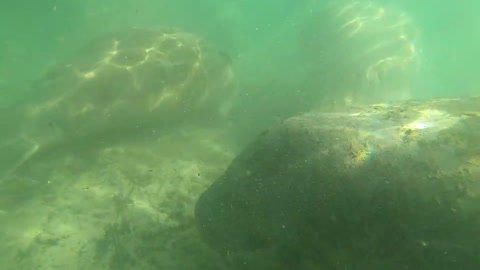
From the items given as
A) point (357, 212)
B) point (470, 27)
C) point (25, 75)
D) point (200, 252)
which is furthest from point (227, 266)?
point (470, 27)

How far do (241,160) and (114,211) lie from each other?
2.54 meters

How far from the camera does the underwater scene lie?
3613mm

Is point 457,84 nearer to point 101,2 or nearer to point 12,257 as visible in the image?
point 101,2

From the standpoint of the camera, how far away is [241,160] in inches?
197

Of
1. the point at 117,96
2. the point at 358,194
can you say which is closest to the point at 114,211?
the point at 117,96

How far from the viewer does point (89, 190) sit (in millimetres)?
6488

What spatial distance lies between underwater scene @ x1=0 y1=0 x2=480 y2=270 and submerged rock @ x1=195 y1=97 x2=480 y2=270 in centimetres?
2

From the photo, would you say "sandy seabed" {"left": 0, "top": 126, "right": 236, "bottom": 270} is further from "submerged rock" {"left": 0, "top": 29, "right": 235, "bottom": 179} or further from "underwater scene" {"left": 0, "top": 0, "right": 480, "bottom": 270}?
"submerged rock" {"left": 0, "top": 29, "right": 235, "bottom": 179}

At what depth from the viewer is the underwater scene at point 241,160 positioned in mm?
3613

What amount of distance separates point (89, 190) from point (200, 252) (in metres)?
2.57

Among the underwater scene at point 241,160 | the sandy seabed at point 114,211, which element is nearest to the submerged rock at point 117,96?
the underwater scene at point 241,160

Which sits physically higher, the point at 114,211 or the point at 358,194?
the point at 114,211

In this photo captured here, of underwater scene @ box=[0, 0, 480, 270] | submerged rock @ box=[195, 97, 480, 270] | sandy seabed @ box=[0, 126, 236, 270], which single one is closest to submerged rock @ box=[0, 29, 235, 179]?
underwater scene @ box=[0, 0, 480, 270]

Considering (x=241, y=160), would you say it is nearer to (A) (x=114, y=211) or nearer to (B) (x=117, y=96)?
(A) (x=114, y=211)
